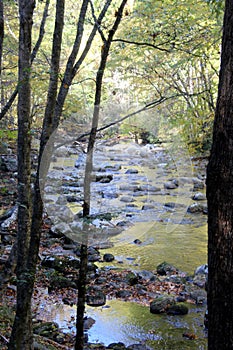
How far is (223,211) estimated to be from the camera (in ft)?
6.15

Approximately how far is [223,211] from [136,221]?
25.7ft

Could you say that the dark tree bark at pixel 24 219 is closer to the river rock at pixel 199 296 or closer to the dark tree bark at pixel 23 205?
the dark tree bark at pixel 23 205

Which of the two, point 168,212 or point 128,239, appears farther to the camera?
point 168,212

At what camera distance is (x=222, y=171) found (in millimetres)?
1871

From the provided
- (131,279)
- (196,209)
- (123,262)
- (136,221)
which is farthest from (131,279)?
(196,209)

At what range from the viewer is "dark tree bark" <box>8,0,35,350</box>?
2887 millimetres

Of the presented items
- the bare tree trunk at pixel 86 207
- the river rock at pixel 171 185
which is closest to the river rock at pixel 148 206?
the river rock at pixel 171 185

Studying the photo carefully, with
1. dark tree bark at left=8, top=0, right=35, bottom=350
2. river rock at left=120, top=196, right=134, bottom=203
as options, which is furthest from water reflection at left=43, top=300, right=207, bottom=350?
river rock at left=120, top=196, right=134, bottom=203

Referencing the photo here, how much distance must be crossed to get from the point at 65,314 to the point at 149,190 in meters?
7.57

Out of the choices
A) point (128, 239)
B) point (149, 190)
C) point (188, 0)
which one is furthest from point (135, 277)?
point (149, 190)

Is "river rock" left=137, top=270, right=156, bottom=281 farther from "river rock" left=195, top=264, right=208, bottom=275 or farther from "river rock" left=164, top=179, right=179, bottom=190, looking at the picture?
"river rock" left=164, top=179, right=179, bottom=190

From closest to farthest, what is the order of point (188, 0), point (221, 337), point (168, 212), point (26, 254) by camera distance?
point (221, 337), point (26, 254), point (188, 0), point (168, 212)

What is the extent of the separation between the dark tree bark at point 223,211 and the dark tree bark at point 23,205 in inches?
58.3

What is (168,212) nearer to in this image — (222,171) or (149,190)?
(149,190)
